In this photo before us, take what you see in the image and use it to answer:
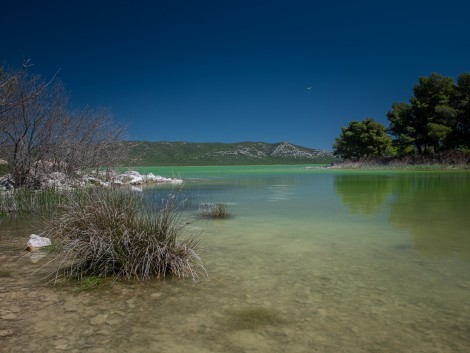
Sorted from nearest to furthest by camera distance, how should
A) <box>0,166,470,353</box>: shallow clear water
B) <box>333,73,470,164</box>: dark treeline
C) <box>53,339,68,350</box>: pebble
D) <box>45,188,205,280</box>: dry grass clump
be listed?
<box>53,339,68,350</box>: pebble → <box>0,166,470,353</box>: shallow clear water → <box>45,188,205,280</box>: dry grass clump → <box>333,73,470,164</box>: dark treeline

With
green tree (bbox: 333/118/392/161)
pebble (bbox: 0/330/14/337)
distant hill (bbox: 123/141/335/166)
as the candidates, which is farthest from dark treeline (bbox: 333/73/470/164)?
distant hill (bbox: 123/141/335/166)

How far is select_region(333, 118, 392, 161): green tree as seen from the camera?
6157 cm

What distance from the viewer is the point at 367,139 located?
203 feet

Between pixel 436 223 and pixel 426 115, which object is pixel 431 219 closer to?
pixel 436 223

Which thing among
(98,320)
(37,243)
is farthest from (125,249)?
(37,243)

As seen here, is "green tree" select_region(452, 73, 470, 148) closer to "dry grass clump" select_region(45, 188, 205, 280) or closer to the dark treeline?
the dark treeline

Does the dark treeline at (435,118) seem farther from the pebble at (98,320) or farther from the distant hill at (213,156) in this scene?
the distant hill at (213,156)

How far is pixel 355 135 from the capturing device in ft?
209

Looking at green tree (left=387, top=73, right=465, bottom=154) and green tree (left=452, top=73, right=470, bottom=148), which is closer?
green tree (left=452, top=73, right=470, bottom=148)

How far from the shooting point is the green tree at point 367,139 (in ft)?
202

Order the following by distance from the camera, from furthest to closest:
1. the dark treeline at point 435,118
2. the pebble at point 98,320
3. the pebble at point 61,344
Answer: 1. the dark treeline at point 435,118
2. the pebble at point 98,320
3. the pebble at point 61,344

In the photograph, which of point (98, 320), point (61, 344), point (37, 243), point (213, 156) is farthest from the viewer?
point (213, 156)

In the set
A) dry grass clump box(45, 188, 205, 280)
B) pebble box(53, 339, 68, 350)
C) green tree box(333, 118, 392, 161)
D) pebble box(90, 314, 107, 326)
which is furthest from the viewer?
green tree box(333, 118, 392, 161)

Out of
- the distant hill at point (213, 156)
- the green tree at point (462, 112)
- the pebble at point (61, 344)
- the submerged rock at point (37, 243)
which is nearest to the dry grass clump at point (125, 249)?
the submerged rock at point (37, 243)
